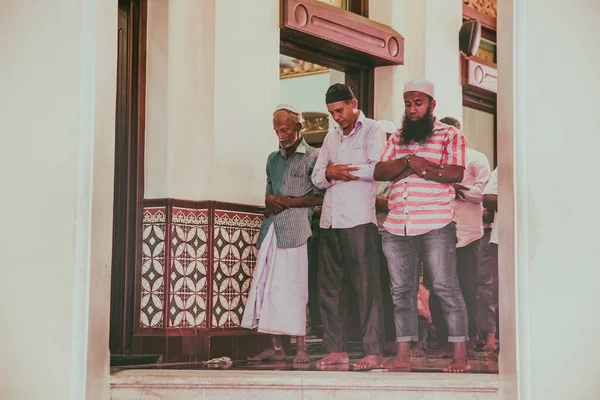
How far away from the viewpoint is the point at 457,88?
920 centimetres

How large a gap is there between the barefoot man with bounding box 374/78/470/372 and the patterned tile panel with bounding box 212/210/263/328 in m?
1.30

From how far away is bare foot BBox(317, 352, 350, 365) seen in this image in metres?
5.97

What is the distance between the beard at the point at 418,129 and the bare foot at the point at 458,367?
1.42 metres

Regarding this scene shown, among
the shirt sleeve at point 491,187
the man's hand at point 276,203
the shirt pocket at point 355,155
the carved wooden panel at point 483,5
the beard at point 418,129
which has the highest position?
the carved wooden panel at point 483,5

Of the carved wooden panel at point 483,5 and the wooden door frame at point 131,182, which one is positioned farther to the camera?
the carved wooden panel at point 483,5

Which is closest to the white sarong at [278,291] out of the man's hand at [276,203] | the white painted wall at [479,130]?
the man's hand at [276,203]

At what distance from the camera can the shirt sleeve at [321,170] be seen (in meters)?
6.34

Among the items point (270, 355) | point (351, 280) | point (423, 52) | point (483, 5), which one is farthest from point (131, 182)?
point (483, 5)

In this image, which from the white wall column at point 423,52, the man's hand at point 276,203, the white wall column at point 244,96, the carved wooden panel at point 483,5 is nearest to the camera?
the man's hand at point 276,203
